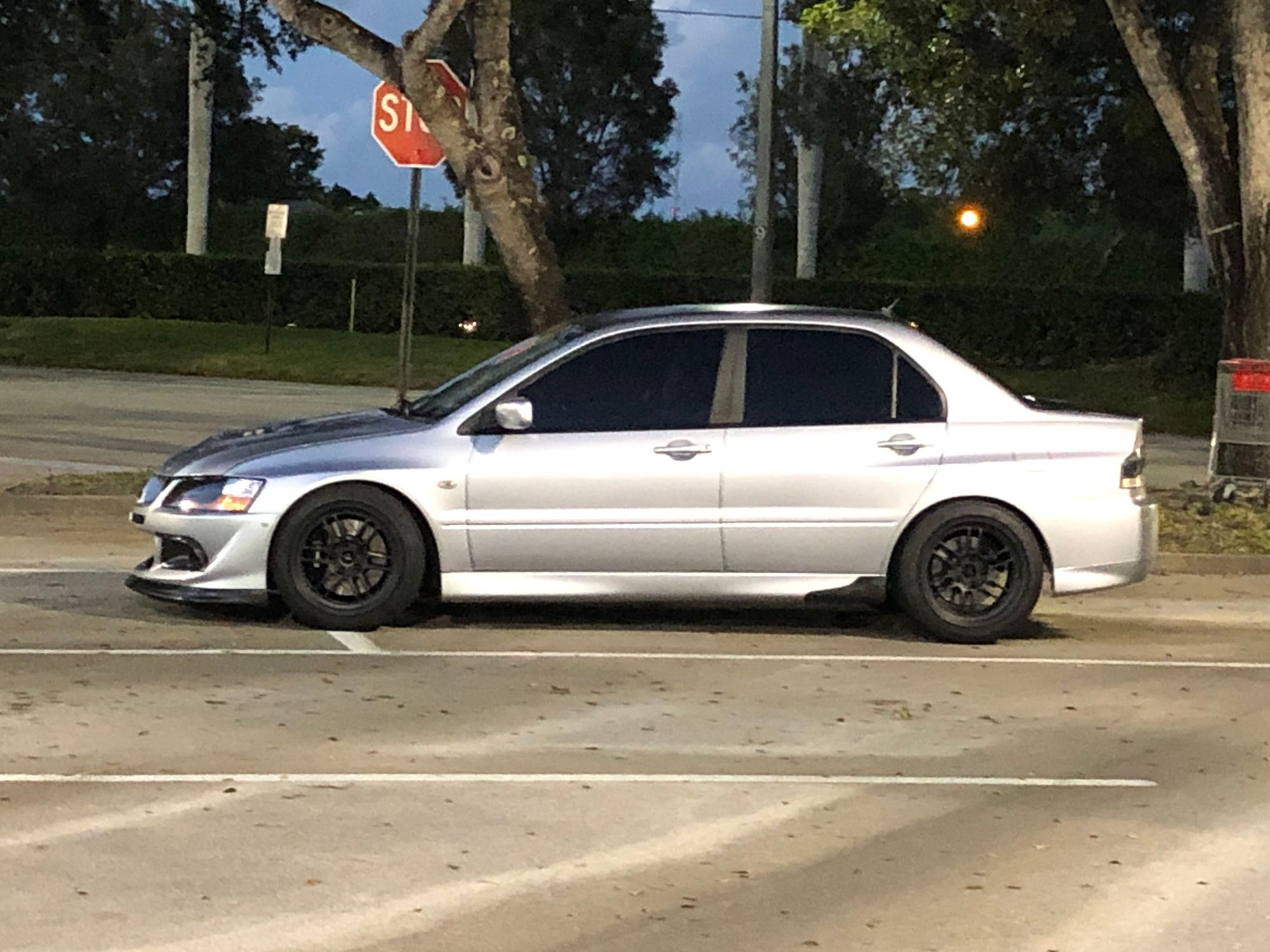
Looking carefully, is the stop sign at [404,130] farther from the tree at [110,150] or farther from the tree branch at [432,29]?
the tree at [110,150]

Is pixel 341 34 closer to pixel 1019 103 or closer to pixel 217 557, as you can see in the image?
pixel 217 557

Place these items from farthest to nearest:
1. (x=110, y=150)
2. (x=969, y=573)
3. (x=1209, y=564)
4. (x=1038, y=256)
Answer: (x=110, y=150) < (x=1038, y=256) < (x=1209, y=564) < (x=969, y=573)

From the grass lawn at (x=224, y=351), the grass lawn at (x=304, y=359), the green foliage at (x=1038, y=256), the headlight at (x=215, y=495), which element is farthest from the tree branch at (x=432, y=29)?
the green foliage at (x=1038, y=256)

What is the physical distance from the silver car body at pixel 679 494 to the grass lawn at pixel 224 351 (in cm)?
2105

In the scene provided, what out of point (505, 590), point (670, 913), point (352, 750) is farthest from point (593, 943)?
point (505, 590)

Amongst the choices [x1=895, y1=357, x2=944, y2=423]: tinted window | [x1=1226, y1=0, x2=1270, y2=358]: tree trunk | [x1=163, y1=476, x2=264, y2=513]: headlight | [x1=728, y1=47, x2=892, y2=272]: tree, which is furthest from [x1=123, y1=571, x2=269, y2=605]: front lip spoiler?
[x1=728, y1=47, x2=892, y2=272]: tree

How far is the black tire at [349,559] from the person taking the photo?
31.6 ft

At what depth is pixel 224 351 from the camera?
34.7m

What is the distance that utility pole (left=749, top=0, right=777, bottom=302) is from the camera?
2242cm

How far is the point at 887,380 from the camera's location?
10.0 m

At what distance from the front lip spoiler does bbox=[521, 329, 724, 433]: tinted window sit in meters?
1.55

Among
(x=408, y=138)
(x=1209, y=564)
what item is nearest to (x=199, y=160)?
(x=408, y=138)

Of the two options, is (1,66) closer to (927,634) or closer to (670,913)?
(927,634)

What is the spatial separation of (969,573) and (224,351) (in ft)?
86.2
